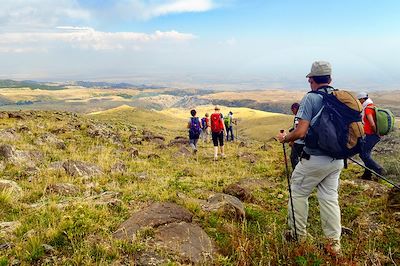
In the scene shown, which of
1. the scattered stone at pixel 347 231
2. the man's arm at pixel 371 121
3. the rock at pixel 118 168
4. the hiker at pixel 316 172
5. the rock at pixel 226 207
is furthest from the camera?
the rock at pixel 118 168

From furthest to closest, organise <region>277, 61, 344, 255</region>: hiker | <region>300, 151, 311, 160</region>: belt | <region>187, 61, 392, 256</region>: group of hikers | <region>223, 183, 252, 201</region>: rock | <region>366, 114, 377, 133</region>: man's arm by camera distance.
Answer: <region>366, 114, 377, 133</region>: man's arm < <region>223, 183, 252, 201</region>: rock < <region>300, 151, 311, 160</region>: belt < <region>277, 61, 344, 255</region>: hiker < <region>187, 61, 392, 256</region>: group of hikers

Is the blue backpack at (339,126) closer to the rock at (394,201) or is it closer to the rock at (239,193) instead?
the rock at (394,201)

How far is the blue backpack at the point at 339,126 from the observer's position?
499cm

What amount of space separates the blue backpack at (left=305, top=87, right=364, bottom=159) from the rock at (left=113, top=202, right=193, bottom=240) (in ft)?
9.01

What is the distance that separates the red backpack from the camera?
52.8 feet

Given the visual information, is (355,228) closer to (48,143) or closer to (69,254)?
(69,254)

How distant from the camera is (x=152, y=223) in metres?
5.88

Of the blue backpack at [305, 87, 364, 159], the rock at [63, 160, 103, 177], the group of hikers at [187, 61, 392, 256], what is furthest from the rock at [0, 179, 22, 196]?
the blue backpack at [305, 87, 364, 159]

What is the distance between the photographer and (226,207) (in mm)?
6953

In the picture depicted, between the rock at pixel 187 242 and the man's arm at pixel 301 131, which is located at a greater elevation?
the man's arm at pixel 301 131

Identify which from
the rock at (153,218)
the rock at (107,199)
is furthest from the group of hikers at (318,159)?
the rock at (107,199)

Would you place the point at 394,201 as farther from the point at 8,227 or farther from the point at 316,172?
the point at 8,227

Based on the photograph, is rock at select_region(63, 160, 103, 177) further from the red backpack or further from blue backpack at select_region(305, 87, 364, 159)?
blue backpack at select_region(305, 87, 364, 159)

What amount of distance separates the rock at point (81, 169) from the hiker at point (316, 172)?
21.2 ft
